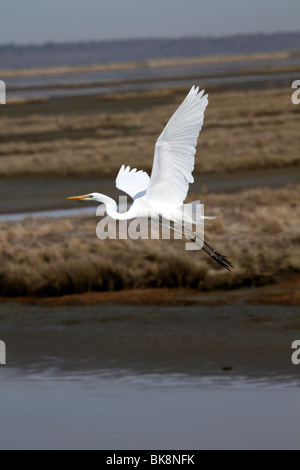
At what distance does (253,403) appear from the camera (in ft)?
36.8

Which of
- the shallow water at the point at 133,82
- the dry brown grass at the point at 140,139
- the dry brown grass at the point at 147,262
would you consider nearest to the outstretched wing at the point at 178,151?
the dry brown grass at the point at 147,262

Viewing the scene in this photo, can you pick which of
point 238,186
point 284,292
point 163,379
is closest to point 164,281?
point 284,292

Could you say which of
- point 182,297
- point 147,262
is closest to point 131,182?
point 182,297

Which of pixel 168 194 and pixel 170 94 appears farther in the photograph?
pixel 170 94

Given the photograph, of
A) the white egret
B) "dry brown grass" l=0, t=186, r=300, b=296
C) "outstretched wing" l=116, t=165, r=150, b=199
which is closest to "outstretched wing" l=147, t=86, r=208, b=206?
the white egret

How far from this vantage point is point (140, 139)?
4119 cm

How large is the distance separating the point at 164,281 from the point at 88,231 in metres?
2.97

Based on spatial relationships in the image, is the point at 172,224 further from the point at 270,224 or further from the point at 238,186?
the point at 238,186

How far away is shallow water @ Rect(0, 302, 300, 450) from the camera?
10.4 metres

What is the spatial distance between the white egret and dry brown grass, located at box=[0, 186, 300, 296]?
496 cm

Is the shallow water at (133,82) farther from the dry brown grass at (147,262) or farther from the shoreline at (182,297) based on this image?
the shoreline at (182,297)

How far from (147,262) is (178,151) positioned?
6496 millimetres

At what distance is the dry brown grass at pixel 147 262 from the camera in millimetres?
15500

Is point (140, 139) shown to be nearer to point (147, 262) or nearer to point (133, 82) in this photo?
point (147, 262)
